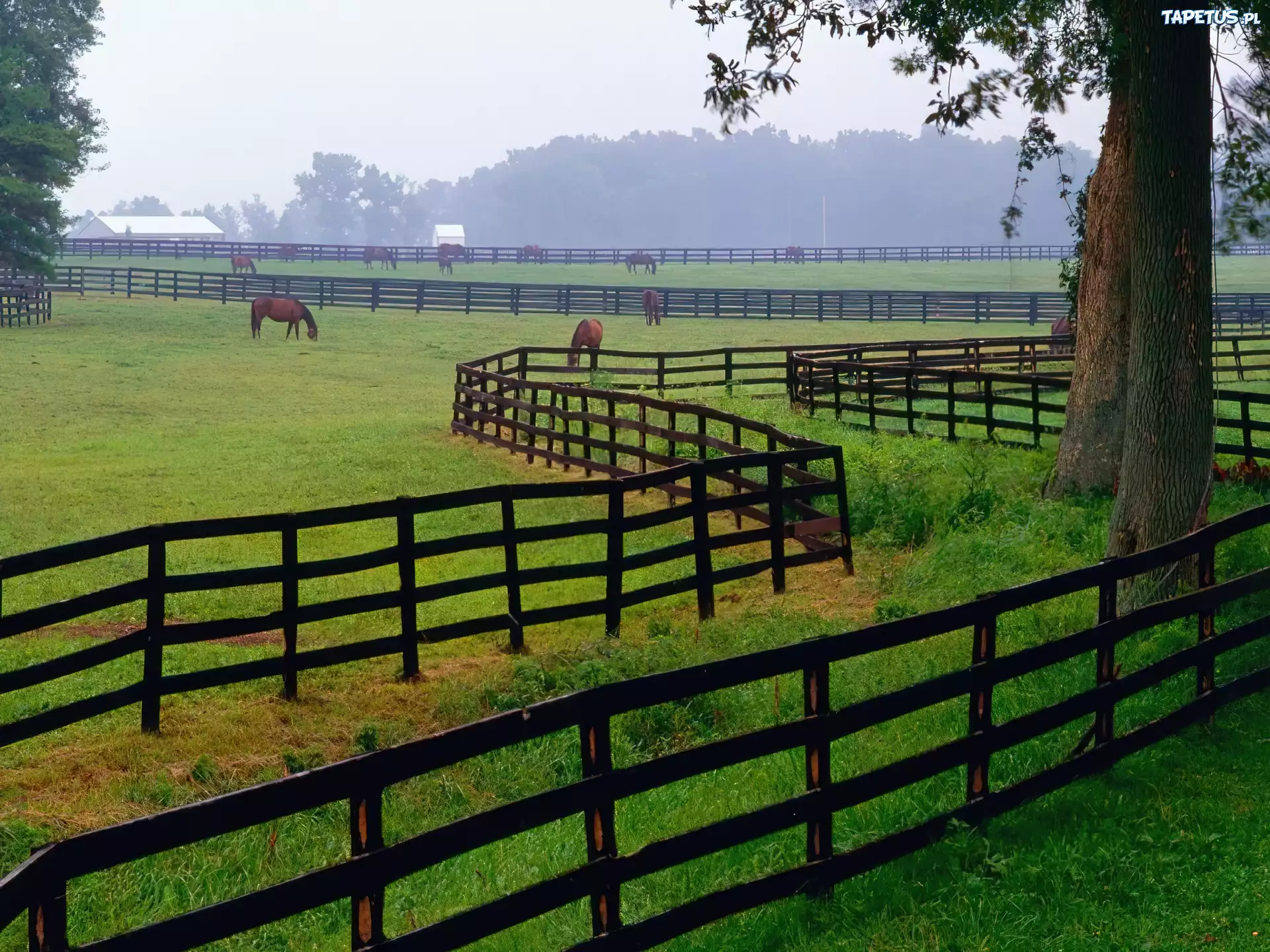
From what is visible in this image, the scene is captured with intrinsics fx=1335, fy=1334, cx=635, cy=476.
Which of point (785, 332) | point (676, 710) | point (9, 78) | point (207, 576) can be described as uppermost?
point (9, 78)

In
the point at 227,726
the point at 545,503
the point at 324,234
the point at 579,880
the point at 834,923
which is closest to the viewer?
the point at 579,880

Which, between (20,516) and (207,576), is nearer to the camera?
(207,576)

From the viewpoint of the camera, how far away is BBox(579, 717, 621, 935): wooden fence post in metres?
4.57

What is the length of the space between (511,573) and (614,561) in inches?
32.5

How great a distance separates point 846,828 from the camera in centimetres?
595

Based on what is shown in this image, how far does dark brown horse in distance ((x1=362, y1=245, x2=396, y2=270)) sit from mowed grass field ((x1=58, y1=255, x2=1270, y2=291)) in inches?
28.7

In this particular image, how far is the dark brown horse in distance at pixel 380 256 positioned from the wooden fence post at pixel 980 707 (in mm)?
74175

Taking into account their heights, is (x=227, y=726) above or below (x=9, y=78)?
below

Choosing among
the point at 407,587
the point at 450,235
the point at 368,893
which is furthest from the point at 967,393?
the point at 450,235

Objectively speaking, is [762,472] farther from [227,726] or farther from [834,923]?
[834,923]

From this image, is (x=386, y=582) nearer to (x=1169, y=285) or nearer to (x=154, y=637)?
(x=154, y=637)

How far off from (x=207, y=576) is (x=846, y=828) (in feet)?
14.8

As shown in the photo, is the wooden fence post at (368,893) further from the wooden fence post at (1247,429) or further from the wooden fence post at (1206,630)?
the wooden fence post at (1247,429)

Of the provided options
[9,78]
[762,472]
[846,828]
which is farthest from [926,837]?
[9,78]
